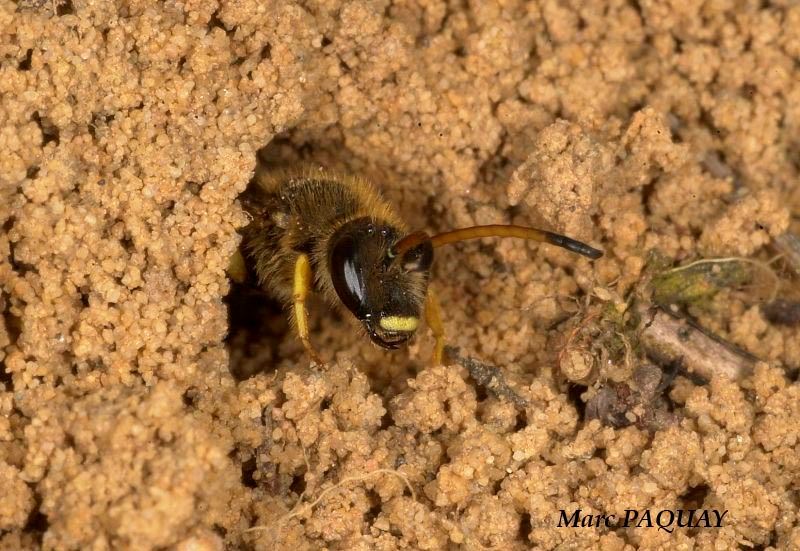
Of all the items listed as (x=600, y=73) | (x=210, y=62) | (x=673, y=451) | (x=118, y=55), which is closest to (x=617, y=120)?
(x=600, y=73)

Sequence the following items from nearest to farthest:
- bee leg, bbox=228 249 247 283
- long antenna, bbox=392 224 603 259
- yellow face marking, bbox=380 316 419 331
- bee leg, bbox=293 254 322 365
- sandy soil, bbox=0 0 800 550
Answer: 1. sandy soil, bbox=0 0 800 550
2. long antenna, bbox=392 224 603 259
3. yellow face marking, bbox=380 316 419 331
4. bee leg, bbox=293 254 322 365
5. bee leg, bbox=228 249 247 283

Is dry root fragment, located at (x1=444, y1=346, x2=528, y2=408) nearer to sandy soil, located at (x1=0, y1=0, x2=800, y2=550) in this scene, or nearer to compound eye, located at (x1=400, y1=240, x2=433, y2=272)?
sandy soil, located at (x1=0, y1=0, x2=800, y2=550)

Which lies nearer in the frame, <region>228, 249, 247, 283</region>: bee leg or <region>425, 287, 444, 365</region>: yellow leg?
<region>425, 287, 444, 365</region>: yellow leg

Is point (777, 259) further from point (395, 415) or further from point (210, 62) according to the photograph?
point (210, 62)

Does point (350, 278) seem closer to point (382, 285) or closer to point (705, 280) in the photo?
point (382, 285)

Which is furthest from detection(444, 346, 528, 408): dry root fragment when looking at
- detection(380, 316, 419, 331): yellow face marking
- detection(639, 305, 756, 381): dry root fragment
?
detection(639, 305, 756, 381): dry root fragment

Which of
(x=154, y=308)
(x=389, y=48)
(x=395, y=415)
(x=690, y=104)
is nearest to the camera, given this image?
(x=154, y=308)
